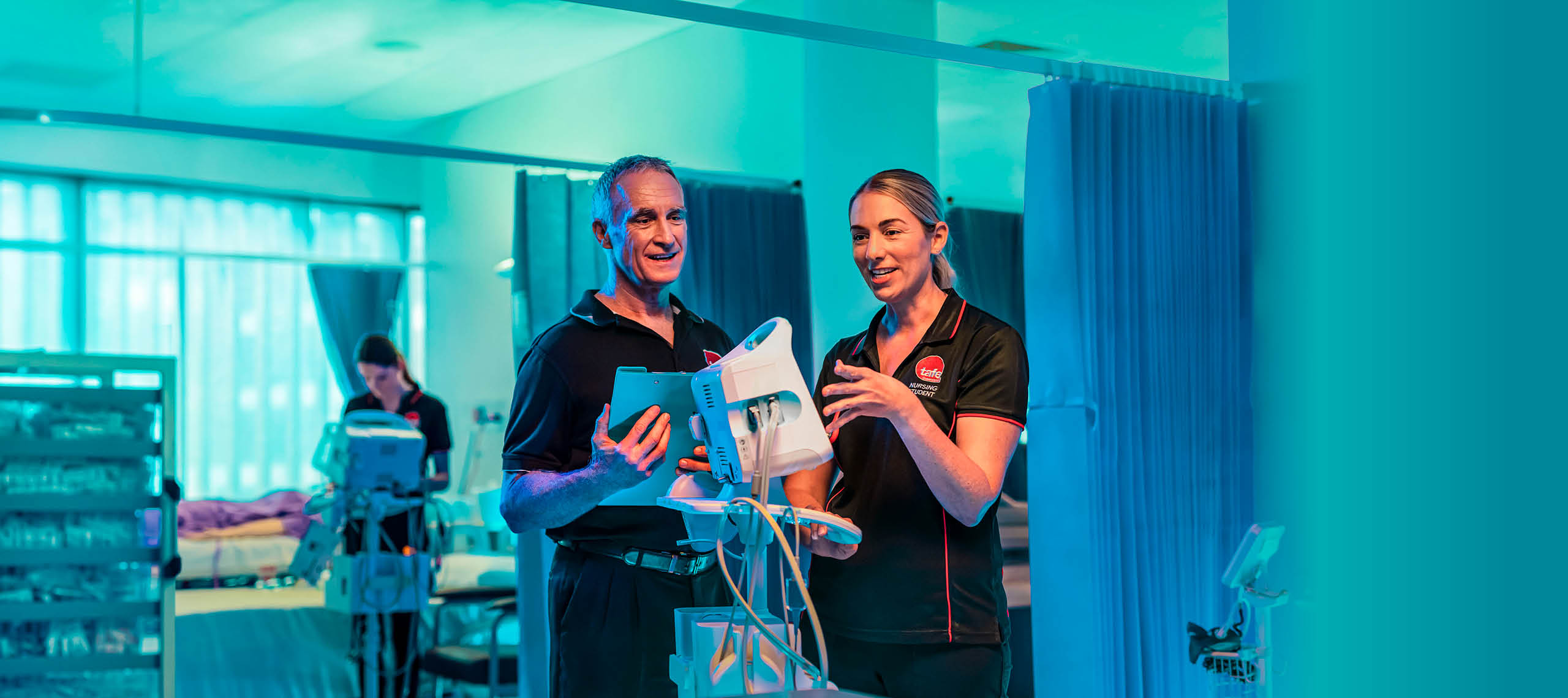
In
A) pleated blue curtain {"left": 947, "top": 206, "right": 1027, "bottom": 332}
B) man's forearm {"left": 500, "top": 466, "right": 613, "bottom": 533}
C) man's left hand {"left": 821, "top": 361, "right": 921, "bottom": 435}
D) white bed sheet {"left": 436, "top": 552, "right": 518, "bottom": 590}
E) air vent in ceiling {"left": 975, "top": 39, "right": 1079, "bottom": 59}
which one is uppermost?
air vent in ceiling {"left": 975, "top": 39, "right": 1079, "bottom": 59}

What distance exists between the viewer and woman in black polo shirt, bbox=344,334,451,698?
15.5ft

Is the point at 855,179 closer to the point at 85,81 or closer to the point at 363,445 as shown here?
the point at 363,445

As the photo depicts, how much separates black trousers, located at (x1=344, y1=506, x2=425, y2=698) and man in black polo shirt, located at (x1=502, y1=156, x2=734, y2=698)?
115 inches

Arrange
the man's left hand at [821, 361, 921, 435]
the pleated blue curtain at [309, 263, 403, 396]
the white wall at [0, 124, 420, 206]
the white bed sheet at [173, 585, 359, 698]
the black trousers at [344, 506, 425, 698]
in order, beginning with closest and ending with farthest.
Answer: the man's left hand at [821, 361, 921, 435], the black trousers at [344, 506, 425, 698], the white bed sheet at [173, 585, 359, 698], the white wall at [0, 124, 420, 206], the pleated blue curtain at [309, 263, 403, 396]

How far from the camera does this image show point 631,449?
1640mm

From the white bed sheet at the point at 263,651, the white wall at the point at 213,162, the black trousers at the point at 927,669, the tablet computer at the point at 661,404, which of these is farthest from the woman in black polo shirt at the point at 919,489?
the white wall at the point at 213,162

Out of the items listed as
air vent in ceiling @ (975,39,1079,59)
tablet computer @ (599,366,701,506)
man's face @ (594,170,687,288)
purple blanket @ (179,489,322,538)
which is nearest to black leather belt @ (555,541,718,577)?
tablet computer @ (599,366,701,506)

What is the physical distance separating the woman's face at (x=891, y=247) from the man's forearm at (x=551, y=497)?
1.63 feet

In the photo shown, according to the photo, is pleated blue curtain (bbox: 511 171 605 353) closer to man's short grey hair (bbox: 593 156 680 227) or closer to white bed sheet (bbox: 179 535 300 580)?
man's short grey hair (bbox: 593 156 680 227)

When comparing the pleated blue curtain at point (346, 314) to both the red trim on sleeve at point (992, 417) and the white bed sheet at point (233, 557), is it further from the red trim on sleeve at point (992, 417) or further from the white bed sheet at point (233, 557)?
the red trim on sleeve at point (992, 417)

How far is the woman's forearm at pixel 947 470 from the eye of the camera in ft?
5.17

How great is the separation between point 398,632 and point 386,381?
3.93 feet

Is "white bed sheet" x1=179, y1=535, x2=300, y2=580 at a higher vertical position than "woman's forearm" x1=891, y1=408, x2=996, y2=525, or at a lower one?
lower

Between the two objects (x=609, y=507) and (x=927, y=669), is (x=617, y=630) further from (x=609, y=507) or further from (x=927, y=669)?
(x=927, y=669)
